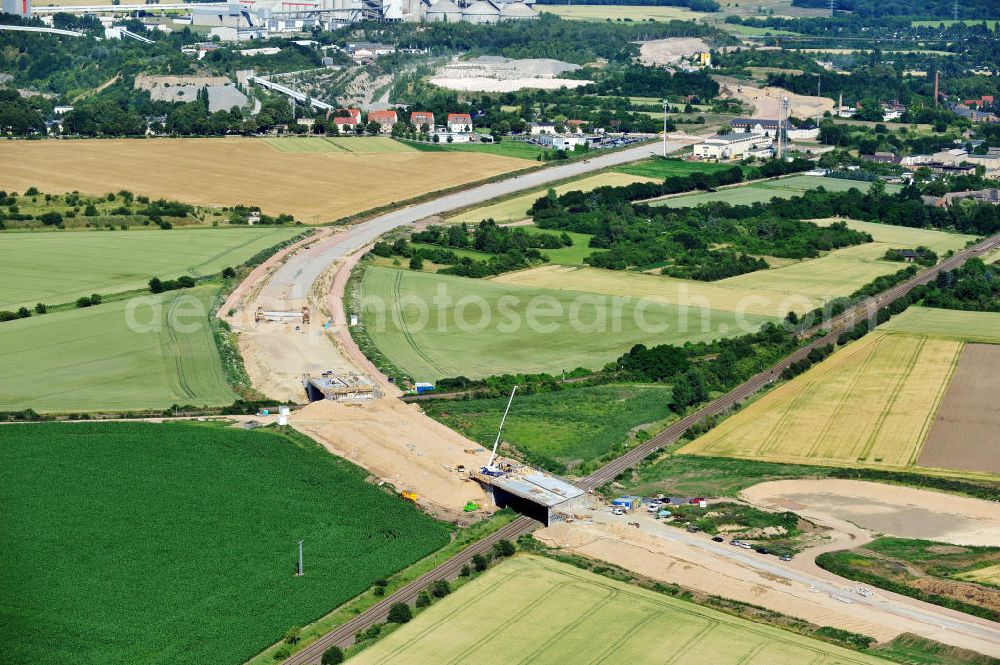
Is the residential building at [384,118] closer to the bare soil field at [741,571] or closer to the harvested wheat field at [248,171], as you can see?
the harvested wheat field at [248,171]

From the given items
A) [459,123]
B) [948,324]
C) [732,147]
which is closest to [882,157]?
[732,147]

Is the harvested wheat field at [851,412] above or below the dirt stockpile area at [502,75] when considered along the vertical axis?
below

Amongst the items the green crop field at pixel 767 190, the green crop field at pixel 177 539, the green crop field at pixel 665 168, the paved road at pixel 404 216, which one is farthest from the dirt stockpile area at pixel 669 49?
the green crop field at pixel 177 539

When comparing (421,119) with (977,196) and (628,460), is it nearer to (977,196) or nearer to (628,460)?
(977,196)

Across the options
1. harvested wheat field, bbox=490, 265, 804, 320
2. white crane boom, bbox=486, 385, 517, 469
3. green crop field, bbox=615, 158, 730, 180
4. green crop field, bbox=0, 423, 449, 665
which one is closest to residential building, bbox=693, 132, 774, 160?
green crop field, bbox=615, 158, 730, 180

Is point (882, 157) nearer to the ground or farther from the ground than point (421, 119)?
nearer to the ground

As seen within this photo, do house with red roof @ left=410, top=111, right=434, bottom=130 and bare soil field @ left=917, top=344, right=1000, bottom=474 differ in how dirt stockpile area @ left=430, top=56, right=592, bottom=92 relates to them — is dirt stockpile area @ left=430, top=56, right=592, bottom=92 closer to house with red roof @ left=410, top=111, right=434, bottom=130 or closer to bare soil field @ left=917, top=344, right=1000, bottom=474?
house with red roof @ left=410, top=111, right=434, bottom=130

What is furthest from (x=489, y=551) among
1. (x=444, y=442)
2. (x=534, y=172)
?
(x=534, y=172)

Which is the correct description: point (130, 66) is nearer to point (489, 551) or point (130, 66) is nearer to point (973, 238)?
point (973, 238)
